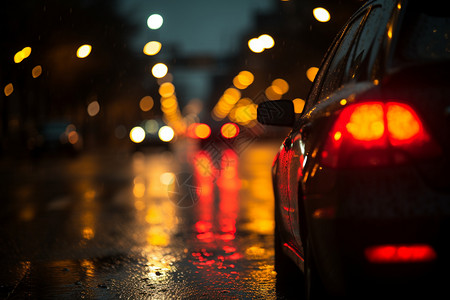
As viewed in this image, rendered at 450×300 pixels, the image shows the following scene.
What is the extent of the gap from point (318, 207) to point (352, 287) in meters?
0.40

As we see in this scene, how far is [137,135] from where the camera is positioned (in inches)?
1625

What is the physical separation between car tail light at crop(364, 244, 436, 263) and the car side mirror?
8.32 feet

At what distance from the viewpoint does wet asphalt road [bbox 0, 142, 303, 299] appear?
606 cm

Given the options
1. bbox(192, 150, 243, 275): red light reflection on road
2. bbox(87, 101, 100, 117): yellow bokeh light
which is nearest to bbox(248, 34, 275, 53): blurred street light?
bbox(192, 150, 243, 275): red light reflection on road

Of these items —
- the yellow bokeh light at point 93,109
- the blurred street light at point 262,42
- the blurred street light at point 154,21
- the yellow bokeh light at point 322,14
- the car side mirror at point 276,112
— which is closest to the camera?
the car side mirror at point 276,112

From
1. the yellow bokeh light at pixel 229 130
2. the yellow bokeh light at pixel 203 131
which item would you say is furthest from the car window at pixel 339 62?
the yellow bokeh light at pixel 203 131

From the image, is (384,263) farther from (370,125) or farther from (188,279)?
(188,279)

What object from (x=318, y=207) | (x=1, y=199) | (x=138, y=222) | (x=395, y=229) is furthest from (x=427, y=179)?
(x=1, y=199)

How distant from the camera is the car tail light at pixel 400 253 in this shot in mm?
3184

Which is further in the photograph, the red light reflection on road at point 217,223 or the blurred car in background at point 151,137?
the blurred car in background at point 151,137

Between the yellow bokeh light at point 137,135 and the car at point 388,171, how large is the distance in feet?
123

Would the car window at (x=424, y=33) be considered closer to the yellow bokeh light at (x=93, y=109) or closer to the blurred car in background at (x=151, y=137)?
the blurred car in background at (x=151, y=137)

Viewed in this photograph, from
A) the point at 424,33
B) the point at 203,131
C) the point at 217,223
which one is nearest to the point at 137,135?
the point at 203,131

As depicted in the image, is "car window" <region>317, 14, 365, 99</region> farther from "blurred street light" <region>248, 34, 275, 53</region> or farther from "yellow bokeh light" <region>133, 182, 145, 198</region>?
"blurred street light" <region>248, 34, 275, 53</region>
